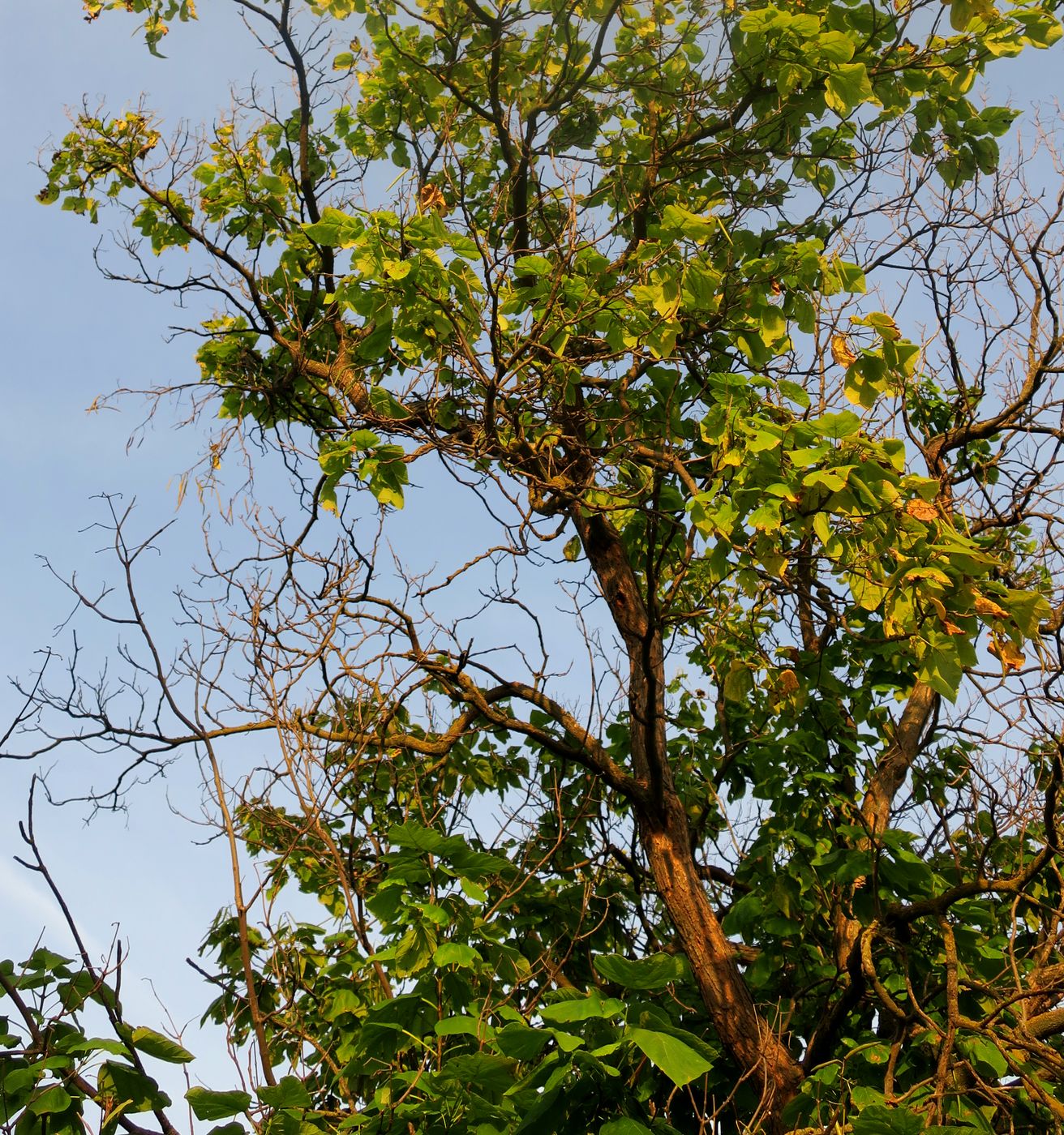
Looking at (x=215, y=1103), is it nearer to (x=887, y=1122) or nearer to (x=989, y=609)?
(x=887, y=1122)

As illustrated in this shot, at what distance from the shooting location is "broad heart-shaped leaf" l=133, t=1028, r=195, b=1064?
2668 mm

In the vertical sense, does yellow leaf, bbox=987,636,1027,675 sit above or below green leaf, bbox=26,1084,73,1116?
above

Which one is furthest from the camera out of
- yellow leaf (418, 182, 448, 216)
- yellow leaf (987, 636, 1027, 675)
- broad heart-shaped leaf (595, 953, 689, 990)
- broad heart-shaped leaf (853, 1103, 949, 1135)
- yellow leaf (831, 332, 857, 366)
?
yellow leaf (418, 182, 448, 216)

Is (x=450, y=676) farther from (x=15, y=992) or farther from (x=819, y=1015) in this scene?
(x=15, y=992)

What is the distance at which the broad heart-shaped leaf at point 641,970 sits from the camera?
2.76 metres

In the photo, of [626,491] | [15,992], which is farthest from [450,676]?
[15,992]

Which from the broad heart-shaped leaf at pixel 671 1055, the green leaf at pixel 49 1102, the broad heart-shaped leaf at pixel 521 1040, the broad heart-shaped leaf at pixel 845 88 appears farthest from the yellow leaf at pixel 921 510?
the green leaf at pixel 49 1102

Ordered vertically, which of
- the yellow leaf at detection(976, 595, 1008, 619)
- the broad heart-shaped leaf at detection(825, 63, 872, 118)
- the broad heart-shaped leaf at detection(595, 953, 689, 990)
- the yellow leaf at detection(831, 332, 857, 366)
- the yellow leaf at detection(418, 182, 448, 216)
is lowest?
the broad heart-shaped leaf at detection(595, 953, 689, 990)

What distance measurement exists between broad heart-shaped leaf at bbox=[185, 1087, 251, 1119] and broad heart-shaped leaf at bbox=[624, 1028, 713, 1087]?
1.10m

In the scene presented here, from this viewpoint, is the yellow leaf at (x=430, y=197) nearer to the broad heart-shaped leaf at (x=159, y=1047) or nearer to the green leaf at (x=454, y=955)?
the green leaf at (x=454, y=955)

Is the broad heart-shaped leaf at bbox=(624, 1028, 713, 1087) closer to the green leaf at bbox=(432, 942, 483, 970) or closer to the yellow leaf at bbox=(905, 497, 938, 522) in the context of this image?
the green leaf at bbox=(432, 942, 483, 970)

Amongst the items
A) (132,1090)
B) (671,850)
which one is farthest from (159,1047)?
(671,850)

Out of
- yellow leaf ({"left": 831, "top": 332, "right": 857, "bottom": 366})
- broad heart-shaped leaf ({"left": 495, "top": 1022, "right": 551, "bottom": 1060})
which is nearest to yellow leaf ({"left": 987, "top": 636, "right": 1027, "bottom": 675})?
yellow leaf ({"left": 831, "top": 332, "right": 857, "bottom": 366})

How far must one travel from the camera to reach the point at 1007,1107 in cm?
364
